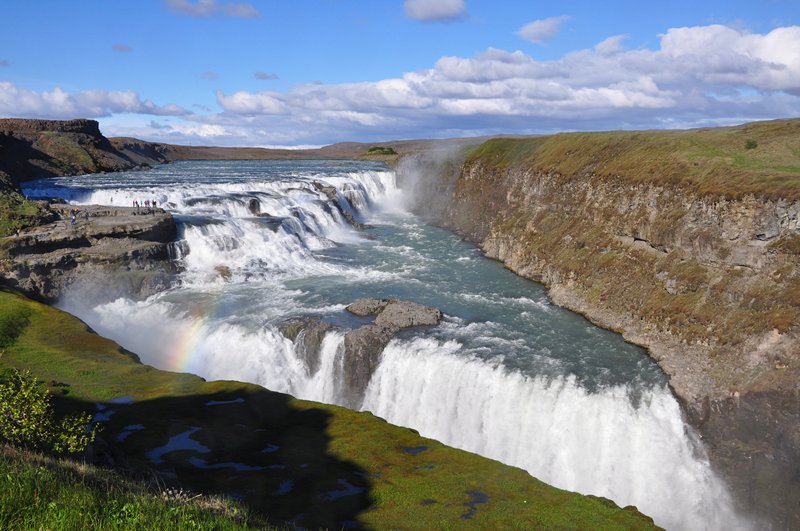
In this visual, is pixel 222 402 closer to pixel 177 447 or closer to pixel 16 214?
Answer: pixel 177 447

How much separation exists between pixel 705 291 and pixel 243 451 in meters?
26.3

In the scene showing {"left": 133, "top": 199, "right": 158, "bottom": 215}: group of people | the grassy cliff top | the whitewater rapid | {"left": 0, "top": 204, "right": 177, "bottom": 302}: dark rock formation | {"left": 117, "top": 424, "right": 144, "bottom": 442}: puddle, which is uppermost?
the grassy cliff top

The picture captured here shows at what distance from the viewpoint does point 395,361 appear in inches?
1260

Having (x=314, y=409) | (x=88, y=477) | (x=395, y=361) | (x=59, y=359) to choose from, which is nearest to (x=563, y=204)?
(x=395, y=361)

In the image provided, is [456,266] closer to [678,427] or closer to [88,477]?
[678,427]

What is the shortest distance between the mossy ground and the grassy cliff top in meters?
24.0

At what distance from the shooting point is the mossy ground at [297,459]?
17.6m

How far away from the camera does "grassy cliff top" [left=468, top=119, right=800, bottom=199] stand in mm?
35188

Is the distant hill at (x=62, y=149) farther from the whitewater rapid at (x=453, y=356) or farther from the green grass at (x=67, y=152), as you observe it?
the whitewater rapid at (x=453, y=356)

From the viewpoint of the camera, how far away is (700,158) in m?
41.2

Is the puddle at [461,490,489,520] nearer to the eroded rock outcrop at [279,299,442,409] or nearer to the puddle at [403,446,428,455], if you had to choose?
the puddle at [403,446,428,455]

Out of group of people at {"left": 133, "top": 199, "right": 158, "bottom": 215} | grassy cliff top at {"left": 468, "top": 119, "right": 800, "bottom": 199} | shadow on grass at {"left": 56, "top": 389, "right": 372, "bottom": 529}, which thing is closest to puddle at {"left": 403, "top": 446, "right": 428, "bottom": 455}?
shadow on grass at {"left": 56, "top": 389, "right": 372, "bottom": 529}

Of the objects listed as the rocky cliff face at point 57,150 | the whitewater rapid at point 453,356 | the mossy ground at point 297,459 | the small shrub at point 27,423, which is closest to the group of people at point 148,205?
the whitewater rapid at point 453,356

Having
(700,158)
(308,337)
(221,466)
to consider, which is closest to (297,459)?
(221,466)
